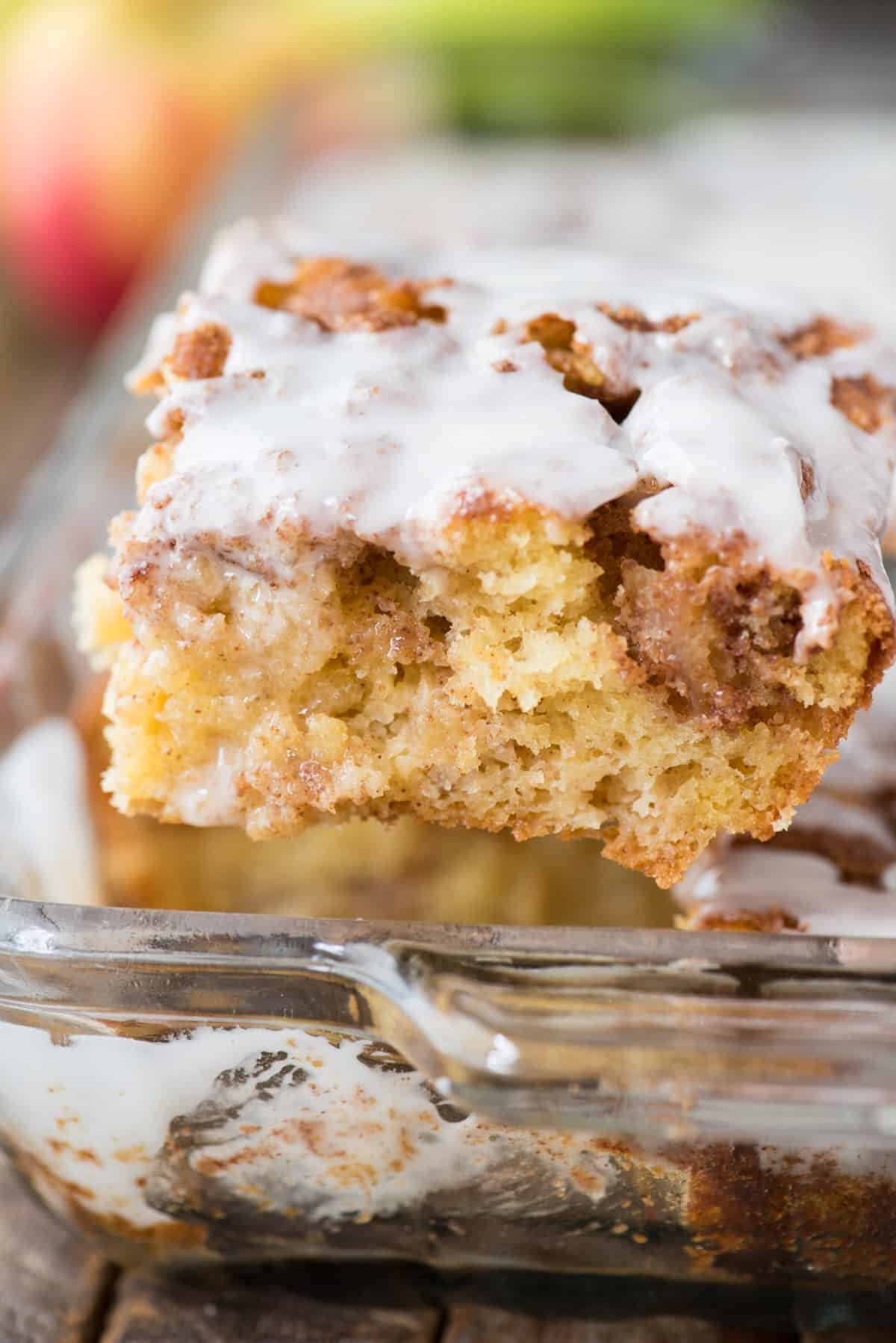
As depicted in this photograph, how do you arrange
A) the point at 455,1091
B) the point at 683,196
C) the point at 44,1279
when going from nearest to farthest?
the point at 455,1091 → the point at 44,1279 → the point at 683,196

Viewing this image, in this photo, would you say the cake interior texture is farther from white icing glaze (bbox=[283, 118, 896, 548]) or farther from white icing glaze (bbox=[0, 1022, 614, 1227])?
white icing glaze (bbox=[283, 118, 896, 548])

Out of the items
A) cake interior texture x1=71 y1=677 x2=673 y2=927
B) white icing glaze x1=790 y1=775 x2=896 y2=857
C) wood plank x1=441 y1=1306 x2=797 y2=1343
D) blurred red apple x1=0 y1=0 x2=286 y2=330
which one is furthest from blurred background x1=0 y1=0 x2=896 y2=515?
wood plank x1=441 y1=1306 x2=797 y2=1343

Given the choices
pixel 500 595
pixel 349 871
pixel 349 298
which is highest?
pixel 349 298

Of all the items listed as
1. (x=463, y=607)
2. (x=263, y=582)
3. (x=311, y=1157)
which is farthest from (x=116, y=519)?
(x=311, y=1157)

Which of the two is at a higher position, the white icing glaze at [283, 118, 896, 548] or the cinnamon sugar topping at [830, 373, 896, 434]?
the cinnamon sugar topping at [830, 373, 896, 434]

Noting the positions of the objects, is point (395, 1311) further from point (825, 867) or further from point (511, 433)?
point (511, 433)

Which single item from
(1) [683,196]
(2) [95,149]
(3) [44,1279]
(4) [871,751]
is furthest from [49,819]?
(2) [95,149]
